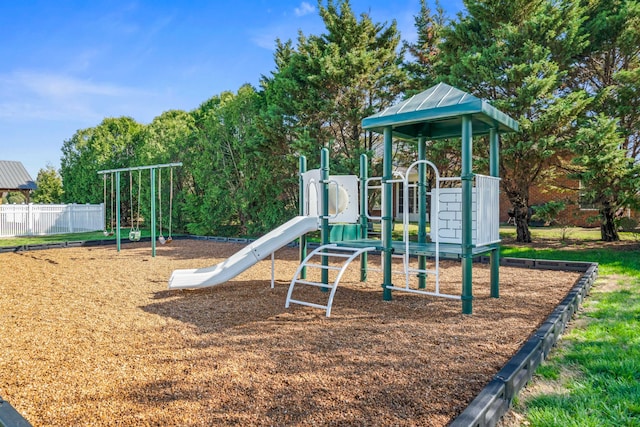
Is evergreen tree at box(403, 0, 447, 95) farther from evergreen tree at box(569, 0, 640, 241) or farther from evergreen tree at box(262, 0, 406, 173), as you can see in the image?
evergreen tree at box(569, 0, 640, 241)

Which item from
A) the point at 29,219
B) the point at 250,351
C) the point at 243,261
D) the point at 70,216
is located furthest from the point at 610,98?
the point at 29,219

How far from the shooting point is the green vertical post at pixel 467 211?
197 inches

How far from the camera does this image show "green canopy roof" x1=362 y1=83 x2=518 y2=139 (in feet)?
16.2

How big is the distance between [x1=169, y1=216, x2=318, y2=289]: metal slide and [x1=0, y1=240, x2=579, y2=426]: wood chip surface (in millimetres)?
239

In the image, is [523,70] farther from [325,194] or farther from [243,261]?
[243,261]

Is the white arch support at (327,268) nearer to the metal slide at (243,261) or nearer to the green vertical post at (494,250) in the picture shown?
the metal slide at (243,261)

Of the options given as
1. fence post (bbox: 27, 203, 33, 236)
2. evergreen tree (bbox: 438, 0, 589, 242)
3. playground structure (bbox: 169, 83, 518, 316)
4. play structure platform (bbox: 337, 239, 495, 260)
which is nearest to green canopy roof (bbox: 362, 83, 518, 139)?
playground structure (bbox: 169, 83, 518, 316)

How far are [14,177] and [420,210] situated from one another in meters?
32.0

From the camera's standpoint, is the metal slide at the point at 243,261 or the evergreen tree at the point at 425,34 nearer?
the metal slide at the point at 243,261

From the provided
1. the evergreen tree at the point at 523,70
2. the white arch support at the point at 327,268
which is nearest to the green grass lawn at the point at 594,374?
the white arch support at the point at 327,268

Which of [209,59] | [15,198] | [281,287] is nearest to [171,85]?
[209,59]

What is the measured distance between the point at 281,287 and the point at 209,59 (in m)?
10.3

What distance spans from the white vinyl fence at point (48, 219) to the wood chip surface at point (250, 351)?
1258 cm

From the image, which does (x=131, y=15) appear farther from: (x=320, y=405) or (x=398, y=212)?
(x=398, y=212)
